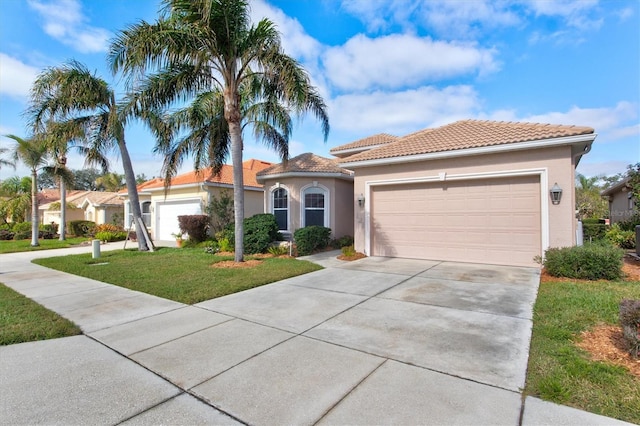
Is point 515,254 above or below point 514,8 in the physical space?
below

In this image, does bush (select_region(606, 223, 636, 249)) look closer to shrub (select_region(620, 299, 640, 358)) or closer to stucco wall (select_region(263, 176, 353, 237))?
stucco wall (select_region(263, 176, 353, 237))

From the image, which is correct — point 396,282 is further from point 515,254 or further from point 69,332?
point 69,332

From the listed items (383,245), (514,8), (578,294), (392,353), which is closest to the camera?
(392,353)

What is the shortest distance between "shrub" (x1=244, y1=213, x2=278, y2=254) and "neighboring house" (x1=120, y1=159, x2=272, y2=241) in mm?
4852

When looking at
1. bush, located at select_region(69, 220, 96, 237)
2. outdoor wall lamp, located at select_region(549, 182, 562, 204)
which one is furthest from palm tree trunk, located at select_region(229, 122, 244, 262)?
bush, located at select_region(69, 220, 96, 237)

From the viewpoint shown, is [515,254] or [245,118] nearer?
[515,254]

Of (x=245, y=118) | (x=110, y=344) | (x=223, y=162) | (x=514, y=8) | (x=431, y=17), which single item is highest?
(x=431, y=17)

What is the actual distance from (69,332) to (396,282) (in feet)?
20.2

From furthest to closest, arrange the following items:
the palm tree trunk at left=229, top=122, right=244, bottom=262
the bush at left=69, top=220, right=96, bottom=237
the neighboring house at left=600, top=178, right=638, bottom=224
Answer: the bush at left=69, top=220, right=96, bottom=237
the neighboring house at left=600, top=178, right=638, bottom=224
the palm tree trunk at left=229, top=122, right=244, bottom=262

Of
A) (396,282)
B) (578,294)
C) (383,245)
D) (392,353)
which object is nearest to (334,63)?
(383,245)

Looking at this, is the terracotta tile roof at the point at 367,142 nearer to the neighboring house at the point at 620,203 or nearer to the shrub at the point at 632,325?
the neighboring house at the point at 620,203

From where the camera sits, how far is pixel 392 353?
382 centimetres

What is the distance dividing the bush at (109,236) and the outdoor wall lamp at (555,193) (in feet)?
77.0

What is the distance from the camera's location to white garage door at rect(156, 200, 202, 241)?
59.9ft
